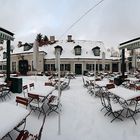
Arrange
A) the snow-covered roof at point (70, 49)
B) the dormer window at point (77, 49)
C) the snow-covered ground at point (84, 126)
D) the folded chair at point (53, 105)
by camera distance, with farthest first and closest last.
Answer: the dormer window at point (77, 49) → the snow-covered roof at point (70, 49) → the folded chair at point (53, 105) → the snow-covered ground at point (84, 126)

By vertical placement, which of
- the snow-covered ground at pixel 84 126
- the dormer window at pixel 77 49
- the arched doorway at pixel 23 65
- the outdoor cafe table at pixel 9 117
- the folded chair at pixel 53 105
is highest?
the dormer window at pixel 77 49

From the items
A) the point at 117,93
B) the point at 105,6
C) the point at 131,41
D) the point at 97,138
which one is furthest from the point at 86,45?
the point at 97,138

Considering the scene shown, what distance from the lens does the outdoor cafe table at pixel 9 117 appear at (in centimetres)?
430

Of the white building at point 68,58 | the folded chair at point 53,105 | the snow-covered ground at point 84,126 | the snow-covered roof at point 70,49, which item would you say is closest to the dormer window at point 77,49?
the white building at point 68,58

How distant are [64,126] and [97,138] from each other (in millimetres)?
1273

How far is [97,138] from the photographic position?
6.07 m

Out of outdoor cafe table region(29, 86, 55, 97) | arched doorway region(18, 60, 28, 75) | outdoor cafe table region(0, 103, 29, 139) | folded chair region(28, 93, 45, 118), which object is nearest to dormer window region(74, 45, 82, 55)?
arched doorway region(18, 60, 28, 75)

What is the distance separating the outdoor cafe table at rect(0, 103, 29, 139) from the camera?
4301 mm

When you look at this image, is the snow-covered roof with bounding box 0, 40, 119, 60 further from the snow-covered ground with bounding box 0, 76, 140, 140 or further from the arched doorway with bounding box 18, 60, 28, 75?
the snow-covered ground with bounding box 0, 76, 140, 140

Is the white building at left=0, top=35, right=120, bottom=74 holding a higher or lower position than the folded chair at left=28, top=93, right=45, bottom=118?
higher

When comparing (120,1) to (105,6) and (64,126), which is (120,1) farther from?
→ (64,126)

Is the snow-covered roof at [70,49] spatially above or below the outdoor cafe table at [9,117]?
above

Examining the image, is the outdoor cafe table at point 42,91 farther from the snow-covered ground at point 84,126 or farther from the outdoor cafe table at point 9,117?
the outdoor cafe table at point 9,117

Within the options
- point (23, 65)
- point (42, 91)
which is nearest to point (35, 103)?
point (42, 91)
